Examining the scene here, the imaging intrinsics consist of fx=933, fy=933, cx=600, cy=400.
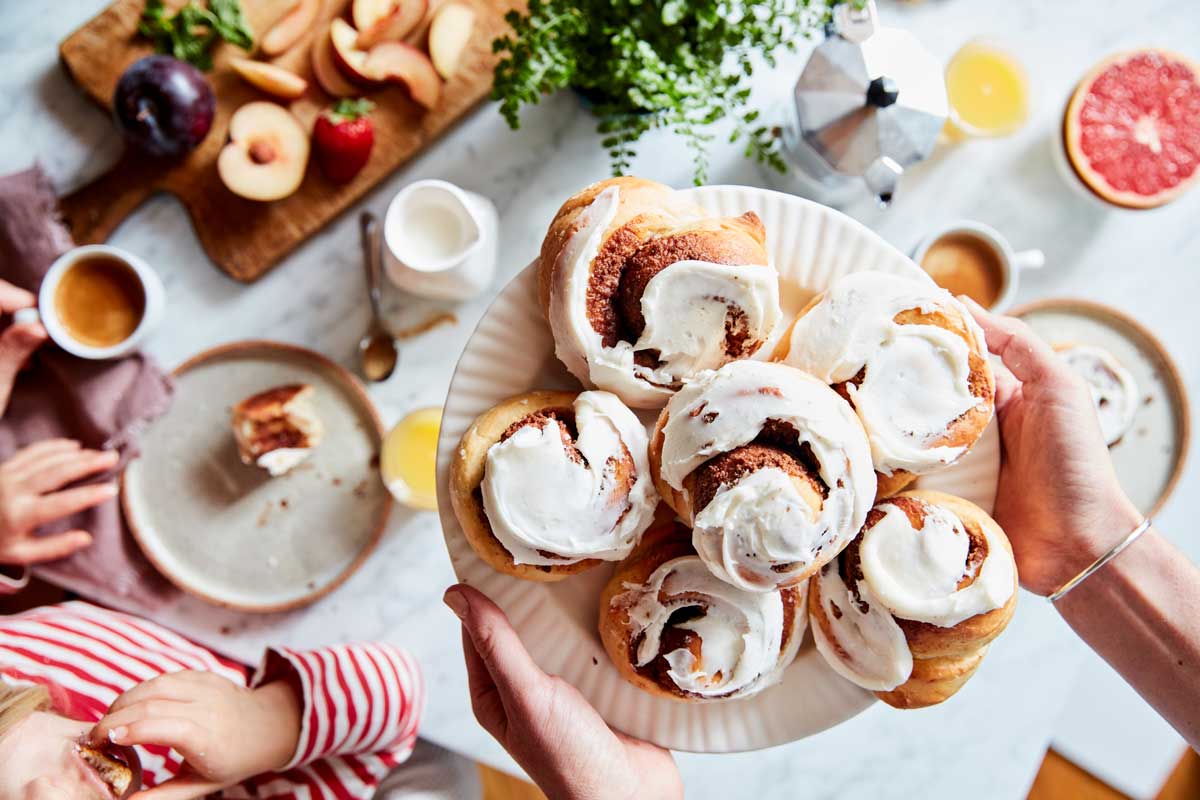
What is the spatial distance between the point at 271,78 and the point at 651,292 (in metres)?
1.05

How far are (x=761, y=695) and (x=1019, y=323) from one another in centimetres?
76

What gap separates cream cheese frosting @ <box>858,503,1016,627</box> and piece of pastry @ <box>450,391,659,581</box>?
1.07 feet

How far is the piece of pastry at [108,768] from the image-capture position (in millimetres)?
1495

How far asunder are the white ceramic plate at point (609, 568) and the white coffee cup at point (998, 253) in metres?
0.45

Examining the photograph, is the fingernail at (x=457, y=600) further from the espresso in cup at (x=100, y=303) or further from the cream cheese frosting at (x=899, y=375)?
the espresso in cup at (x=100, y=303)

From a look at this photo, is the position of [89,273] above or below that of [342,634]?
above

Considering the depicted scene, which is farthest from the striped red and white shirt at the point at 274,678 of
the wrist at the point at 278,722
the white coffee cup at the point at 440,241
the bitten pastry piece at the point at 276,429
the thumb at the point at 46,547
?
the white coffee cup at the point at 440,241

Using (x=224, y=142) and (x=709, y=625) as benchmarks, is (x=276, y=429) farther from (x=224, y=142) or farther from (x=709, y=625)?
(x=709, y=625)

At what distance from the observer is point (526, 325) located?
4.74ft

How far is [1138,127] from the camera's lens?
187 centimetres

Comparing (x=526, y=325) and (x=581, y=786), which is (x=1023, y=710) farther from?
(x=526, y=325)

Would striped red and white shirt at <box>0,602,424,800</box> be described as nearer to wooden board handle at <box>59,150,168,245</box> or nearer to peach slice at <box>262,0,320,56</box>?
wooden board handle at <box>59,150,168,245</box>

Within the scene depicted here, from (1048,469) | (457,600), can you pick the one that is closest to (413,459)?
(457,600)

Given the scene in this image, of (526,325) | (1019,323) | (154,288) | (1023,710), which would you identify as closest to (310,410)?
(154,288)
